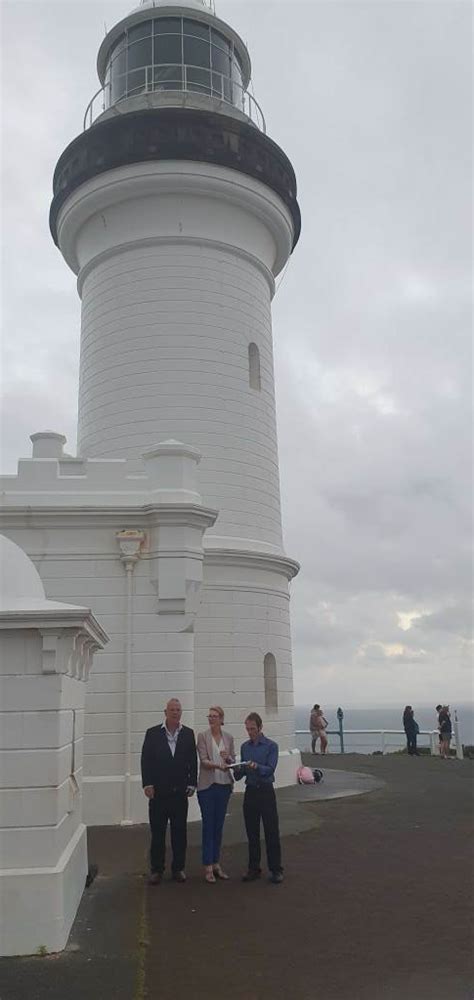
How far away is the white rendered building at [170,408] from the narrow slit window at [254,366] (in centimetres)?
4

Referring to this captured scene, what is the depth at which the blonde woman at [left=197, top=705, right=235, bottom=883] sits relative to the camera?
7.13m

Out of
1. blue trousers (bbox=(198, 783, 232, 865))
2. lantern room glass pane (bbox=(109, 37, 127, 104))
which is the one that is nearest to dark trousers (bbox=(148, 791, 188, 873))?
blue trousers (bbox=(198, 783, 232, 865))

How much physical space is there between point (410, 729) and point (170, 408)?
1086 centimetres

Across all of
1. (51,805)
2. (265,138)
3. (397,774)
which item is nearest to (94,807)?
(51,805)

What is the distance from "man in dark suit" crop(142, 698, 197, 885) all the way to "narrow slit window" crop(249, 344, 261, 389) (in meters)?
8.48

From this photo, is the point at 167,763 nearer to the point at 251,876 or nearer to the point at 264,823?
the point at 264,823

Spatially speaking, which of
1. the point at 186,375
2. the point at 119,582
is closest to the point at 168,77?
the point at 186,375

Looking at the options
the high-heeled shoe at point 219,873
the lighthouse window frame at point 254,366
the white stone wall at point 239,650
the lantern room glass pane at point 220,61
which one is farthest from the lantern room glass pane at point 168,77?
the high-heeled shoe at point 219,873

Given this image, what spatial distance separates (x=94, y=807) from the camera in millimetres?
10453

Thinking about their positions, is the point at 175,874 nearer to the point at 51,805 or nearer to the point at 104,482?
the point at 51,805

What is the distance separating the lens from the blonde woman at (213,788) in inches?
281

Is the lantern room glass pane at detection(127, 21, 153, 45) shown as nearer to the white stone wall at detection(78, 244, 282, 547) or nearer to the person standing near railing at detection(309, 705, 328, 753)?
the white stone wall at detection(78, 244, 282, 547)

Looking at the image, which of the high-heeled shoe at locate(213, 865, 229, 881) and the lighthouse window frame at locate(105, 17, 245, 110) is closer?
the high-heeled shoe at locate(213, 865, 229, 881)

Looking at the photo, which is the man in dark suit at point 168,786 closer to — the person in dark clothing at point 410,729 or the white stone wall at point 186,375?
the white stone wall at point 186,375
